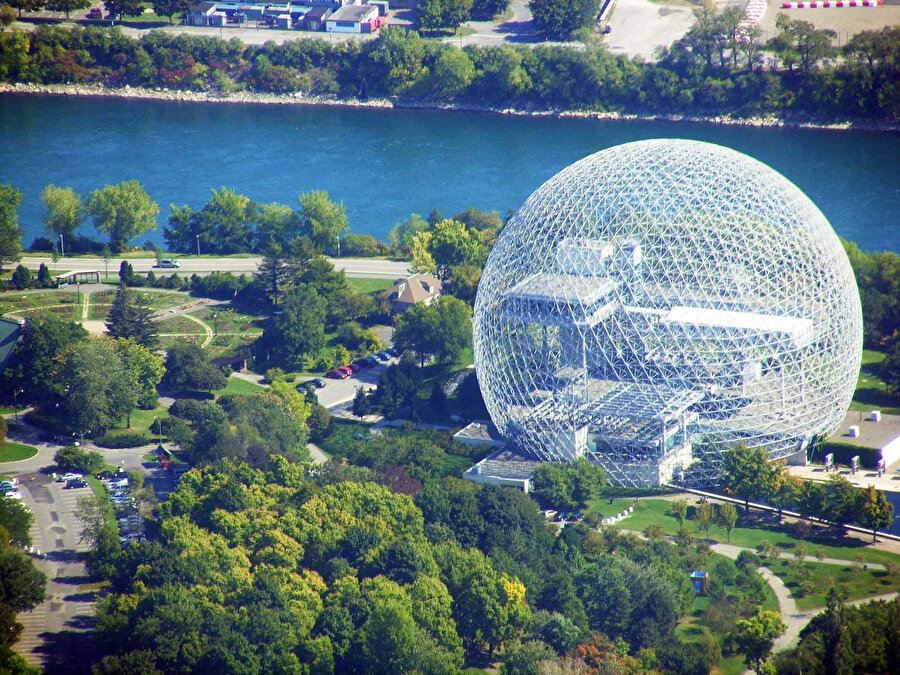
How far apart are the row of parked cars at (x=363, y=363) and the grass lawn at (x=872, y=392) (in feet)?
91.5

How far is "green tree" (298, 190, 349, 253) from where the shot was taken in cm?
10319

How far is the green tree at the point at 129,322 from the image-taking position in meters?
82.1

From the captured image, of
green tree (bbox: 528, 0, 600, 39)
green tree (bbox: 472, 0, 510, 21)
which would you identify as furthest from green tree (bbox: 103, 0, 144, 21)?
green tree (bbox: 528, 0, 600, 39)

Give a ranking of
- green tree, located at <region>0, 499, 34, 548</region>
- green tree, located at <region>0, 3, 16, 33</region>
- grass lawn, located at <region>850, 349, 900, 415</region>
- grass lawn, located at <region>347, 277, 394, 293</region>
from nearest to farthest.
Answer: green tree, located at <region>0, 499, 34, 548</region>, grass lawn, located at <region>850, 349, 900, 415</region>, grass lawn, located at <region>347, 277, 394, 293</region>, green tree, located at <region>0, 3, 16, 33</region>

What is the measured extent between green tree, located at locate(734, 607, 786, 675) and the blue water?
61838mm

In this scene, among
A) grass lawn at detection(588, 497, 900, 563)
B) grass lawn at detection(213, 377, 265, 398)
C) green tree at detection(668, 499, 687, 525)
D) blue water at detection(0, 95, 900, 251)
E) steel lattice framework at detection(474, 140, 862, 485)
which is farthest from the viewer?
blue water at detection(0, 95, 900, 251)

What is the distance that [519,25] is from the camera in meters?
170

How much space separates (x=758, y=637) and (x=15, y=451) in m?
40.8

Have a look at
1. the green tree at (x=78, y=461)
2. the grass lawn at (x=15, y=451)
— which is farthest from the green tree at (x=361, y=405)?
the grass lawn at (x=15, y=451)

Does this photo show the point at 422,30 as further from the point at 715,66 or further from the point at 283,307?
the point at 283,307

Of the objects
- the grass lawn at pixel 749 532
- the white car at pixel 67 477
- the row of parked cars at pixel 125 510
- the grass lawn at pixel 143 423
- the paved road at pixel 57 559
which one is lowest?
the paved road at pixel 57 559

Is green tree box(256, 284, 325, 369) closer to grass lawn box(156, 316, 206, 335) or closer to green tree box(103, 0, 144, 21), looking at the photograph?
grass lawn box(156, 316, 206, 335)

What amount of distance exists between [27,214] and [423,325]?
54.2 metres

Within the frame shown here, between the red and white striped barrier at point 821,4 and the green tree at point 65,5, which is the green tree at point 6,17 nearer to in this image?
the green tree at point 65,5
